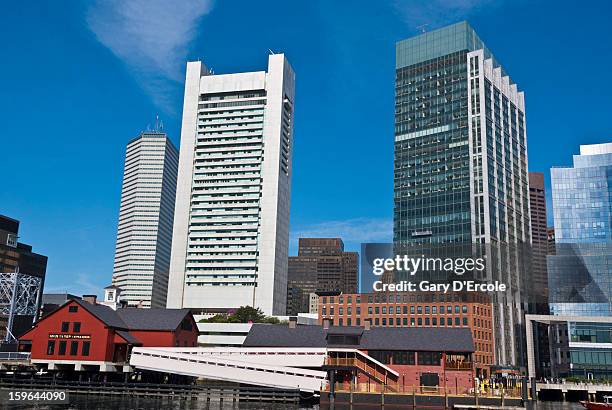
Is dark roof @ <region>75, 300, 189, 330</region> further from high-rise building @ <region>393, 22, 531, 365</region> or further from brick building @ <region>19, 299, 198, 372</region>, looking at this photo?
high-rise building @ <region>393, 22, 531, 365</region>

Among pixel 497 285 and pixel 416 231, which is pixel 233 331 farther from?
pixel 497 285

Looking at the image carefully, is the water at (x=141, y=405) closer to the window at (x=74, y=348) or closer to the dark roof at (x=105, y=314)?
the window at (x=74, y=348)

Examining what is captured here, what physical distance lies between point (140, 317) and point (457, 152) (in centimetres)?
11253

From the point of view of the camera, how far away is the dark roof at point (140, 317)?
267ft

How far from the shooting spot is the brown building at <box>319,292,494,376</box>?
134375 millimetres

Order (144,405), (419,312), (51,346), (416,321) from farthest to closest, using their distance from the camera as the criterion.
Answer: (419,312), (416,321), (51,346), (144,405)

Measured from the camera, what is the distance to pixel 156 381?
8494 cm

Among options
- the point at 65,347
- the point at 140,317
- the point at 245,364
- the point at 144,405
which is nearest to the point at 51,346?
the point at 65,347

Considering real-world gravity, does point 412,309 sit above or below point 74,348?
above

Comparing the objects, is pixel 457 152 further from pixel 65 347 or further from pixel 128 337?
pixel 65 347

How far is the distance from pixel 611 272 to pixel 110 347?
154 m

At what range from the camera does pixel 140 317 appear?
86.5m

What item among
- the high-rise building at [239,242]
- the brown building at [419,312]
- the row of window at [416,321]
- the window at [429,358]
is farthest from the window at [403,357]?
the high-rise building at [239,242]

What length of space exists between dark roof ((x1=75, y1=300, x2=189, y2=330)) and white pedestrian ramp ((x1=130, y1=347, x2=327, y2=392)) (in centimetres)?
765
